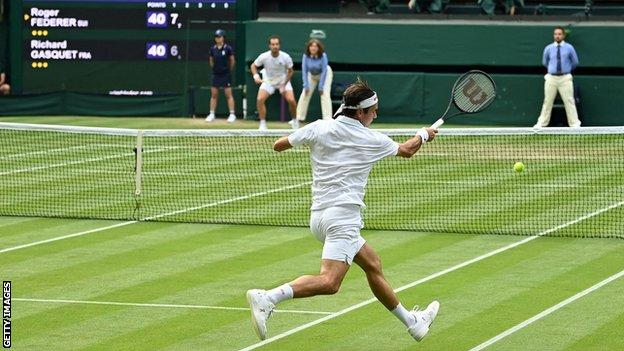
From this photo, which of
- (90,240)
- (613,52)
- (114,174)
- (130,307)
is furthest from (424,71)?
(130,307)

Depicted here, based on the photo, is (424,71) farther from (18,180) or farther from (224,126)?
(18,180)

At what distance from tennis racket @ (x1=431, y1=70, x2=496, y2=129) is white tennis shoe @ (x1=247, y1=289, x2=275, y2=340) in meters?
3.19

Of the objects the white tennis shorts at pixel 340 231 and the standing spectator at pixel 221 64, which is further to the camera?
the standing spectator at pixel 221 64

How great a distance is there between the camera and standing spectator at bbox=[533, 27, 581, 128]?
90.2ft

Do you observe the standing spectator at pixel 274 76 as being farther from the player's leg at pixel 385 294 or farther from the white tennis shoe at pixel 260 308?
the white tennis shoe at pixel 260 308

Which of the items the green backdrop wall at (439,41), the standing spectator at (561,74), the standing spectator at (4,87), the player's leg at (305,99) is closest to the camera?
the standing spectator at (561,74)

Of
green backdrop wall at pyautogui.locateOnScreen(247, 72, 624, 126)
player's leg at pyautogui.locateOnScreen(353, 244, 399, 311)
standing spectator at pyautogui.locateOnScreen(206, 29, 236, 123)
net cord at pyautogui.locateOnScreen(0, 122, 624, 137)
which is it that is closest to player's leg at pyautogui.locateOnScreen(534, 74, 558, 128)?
green backdrop wall at pyautogui.locateOnScreen(247, 72, 624, 126)

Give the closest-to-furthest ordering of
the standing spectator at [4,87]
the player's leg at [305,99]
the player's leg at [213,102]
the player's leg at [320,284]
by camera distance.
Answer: the player's leg at [320,284] → the player's leg at [305,99] → the player's leg at [213,102] → the standing spectator at [4,87]

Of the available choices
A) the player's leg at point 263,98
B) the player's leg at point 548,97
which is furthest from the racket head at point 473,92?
the player's leg at point 548,97

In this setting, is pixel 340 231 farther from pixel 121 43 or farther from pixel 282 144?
pixel 121 43

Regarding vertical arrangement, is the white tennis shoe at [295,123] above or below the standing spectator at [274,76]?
below

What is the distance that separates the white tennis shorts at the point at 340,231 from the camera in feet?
31.7

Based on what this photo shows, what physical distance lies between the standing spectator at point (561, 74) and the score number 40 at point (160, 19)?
25.4 ft

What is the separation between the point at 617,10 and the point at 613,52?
1.92 metres
